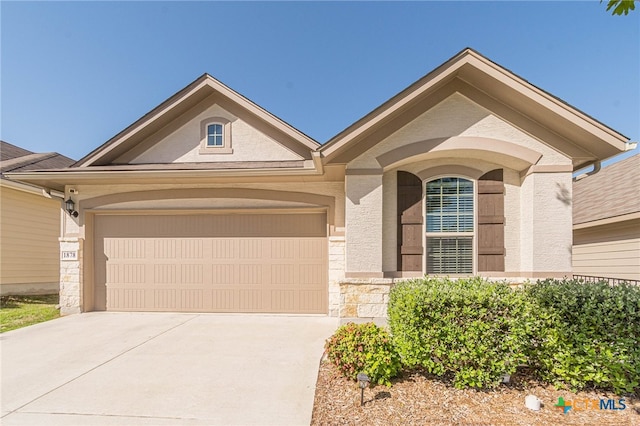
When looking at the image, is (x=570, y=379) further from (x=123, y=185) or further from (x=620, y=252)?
(x=123, y=185)

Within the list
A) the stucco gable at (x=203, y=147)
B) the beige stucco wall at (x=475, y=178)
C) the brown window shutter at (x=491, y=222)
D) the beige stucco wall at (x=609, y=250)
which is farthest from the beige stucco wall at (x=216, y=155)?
the beige stucco wall at (x=609, y=250)

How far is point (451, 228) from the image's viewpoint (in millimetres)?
5867

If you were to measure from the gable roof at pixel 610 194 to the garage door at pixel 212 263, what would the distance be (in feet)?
26.0

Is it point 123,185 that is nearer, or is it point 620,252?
point 123,185

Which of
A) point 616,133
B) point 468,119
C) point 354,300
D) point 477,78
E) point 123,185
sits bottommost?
point 354,300

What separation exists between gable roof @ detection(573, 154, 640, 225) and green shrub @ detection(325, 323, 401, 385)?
7817mm

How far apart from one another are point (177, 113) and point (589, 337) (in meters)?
9.00

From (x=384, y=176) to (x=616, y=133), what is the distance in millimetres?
3721

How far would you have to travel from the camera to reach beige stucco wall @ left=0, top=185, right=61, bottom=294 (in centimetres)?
928

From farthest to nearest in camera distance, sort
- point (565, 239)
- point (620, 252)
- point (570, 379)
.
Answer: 1. point (620, 252)
2. point (565, 239)
3. point (570, 379)

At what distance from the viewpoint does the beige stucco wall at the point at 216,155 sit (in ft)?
25.7

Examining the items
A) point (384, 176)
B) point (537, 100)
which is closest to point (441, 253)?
point (384, 176)

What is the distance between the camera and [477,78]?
17.7ft

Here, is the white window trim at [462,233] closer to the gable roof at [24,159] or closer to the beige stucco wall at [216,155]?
the beige stucco wall at [216,155]
